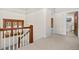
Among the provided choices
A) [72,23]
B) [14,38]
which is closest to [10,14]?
[14,38]

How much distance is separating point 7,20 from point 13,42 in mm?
367

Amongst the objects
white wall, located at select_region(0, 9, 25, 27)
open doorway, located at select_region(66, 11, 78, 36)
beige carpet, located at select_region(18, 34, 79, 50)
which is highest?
white wall, located at select_region(0, 9, 25, 27)

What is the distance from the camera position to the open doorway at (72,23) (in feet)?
5.55

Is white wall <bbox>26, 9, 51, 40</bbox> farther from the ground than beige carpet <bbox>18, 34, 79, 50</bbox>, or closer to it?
farther from the ground

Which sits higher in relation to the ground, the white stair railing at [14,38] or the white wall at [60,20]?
the white wall at [60,20]

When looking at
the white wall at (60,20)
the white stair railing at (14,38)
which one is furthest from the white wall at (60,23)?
the white stair railing at (14,38)

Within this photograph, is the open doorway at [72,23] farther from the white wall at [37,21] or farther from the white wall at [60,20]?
the white wall at [37,21]

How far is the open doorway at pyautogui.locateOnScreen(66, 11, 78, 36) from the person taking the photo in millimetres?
1691

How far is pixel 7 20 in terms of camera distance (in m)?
1.68

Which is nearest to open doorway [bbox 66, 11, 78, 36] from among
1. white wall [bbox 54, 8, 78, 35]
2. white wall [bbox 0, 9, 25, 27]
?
white wall [bbox 54, 8, 78, 35]

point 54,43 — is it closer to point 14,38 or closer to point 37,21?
point 37,21

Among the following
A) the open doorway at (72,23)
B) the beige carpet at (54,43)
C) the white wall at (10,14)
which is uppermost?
the white wall at (10,14)

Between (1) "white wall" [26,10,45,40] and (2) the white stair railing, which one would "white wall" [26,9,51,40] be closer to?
(1) "white wall" [26,10,45,40]
